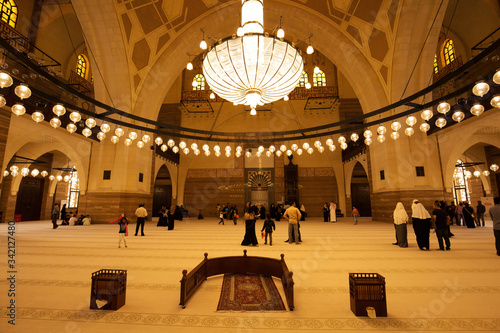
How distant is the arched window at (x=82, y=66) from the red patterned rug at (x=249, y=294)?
14.4 meters

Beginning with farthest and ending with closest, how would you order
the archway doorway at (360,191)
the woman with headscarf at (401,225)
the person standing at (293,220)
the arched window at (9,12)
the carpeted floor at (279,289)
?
1. the archway doorway at (360,191)
2. the arched window at (9,12)
3. the person standing at (293,220)
4. the woman with headscarf at (401,225)
5. the carpeted floor at (279,289)

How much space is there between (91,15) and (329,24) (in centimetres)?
921

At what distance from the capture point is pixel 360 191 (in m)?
17.0

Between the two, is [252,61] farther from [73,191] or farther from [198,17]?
[73,191]

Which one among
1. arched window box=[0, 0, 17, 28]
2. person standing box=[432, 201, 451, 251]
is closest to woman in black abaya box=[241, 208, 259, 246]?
person standing box=[432, 201, 451, 251]

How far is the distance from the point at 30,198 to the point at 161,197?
693cm

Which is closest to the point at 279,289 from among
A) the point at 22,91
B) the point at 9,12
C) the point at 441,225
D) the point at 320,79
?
the point at 441,225

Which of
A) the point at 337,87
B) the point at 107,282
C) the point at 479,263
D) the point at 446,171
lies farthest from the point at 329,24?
the point at 107,282

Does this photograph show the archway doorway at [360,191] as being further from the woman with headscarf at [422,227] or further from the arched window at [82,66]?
the arched window at [82,66]

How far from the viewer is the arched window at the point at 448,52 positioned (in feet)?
37.8

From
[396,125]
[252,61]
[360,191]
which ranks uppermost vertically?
[252,61]

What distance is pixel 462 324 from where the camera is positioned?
6.50 ft

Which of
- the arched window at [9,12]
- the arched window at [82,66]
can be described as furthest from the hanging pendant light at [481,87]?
the arched window at [82,66]

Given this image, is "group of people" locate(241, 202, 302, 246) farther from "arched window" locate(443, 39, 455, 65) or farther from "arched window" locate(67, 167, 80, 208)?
"arched window" locate(67, 167, 80, 208)
